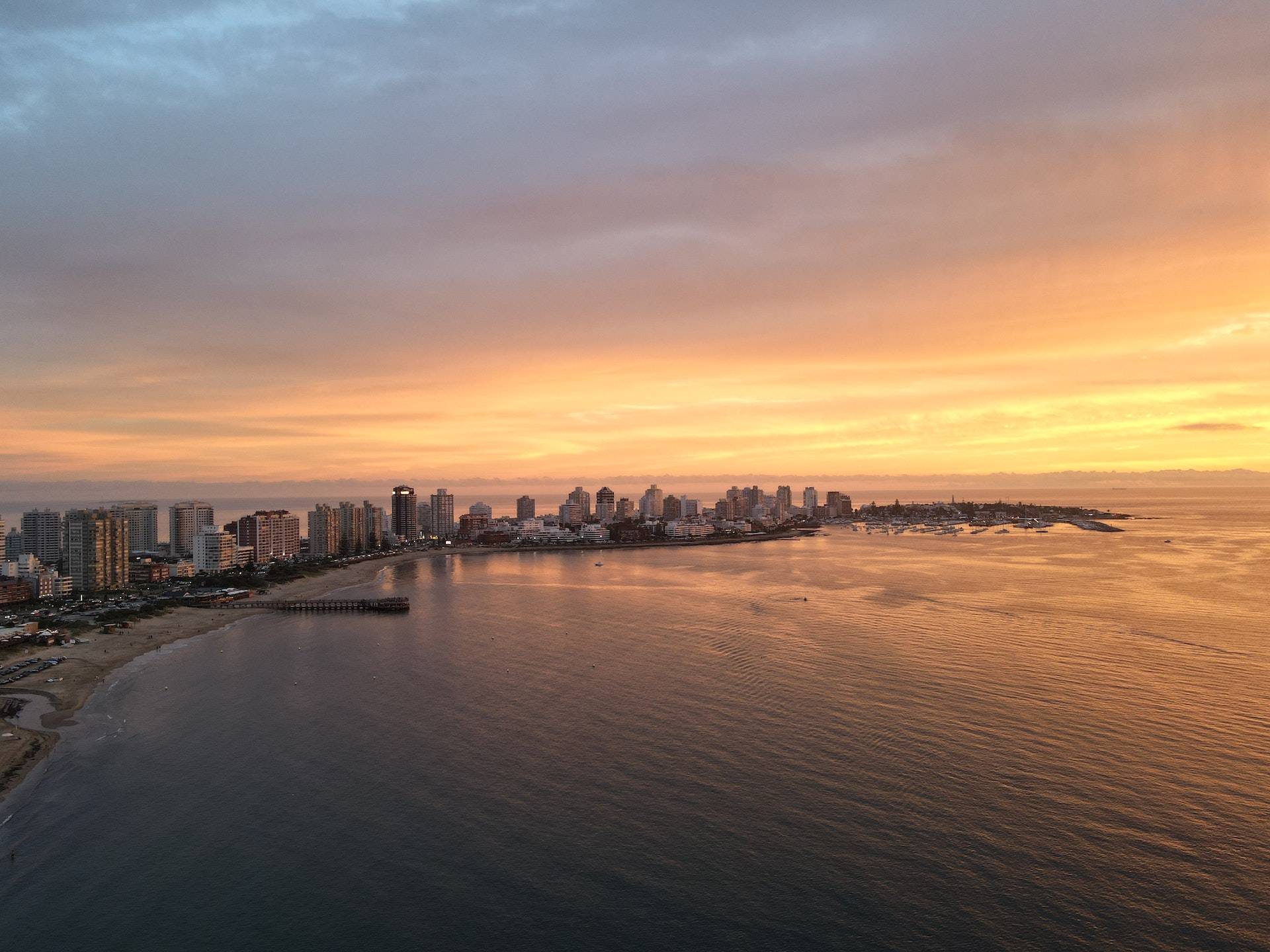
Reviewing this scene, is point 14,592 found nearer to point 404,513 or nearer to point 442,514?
point 404,513

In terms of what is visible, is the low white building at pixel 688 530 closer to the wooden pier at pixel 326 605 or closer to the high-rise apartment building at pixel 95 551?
the wooden pier at pixel 326 605

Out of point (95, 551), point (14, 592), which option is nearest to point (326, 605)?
point (14, 592)

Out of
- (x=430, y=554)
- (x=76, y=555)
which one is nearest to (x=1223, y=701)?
(x=76, y=555)

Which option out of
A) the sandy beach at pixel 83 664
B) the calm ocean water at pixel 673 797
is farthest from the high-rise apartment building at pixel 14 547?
the calm ocean water at pixel 673 797

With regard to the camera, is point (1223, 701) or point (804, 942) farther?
point (1223, 701)

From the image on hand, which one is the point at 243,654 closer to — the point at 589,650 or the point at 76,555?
the point at 589,650

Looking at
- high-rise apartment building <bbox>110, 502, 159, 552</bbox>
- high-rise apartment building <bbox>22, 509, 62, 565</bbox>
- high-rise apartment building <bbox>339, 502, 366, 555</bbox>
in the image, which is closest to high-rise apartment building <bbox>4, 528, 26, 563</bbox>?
high-rise apartment building <bbox>22, 509, 62, 565</bbox>
